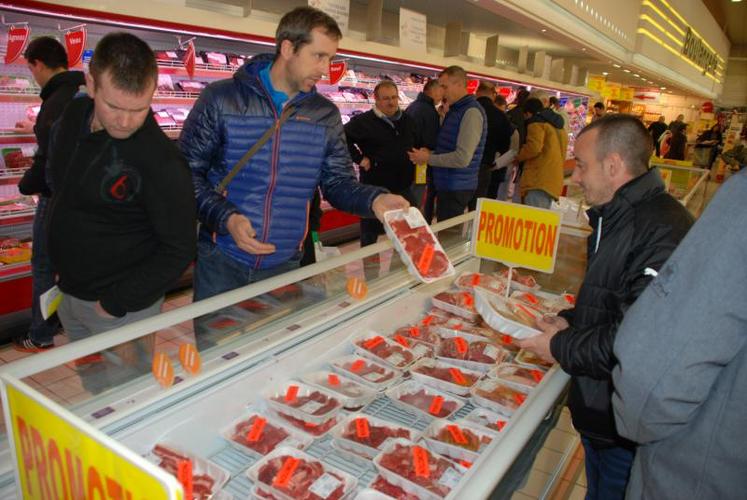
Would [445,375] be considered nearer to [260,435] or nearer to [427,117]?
[260,435]

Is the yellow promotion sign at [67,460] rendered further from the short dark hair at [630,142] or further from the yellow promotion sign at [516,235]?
the yellow promotion sign at [516,235]

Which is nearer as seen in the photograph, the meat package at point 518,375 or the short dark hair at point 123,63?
the short dark hair at point 123,63

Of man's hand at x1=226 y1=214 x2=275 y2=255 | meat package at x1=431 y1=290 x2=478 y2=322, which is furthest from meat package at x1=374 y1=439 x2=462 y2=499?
meat package at x1=431 y1=290 x2=478 y2=322

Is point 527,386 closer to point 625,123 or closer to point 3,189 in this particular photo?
point 625,123

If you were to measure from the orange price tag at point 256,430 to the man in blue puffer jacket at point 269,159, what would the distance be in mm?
652

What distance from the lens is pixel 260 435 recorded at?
1.89 m

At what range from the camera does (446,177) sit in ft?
Answer: 18.1

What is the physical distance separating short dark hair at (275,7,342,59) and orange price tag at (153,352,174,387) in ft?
4.29

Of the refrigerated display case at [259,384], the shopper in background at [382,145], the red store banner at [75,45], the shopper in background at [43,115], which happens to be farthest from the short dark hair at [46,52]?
the refrigerated display case at [259,384]

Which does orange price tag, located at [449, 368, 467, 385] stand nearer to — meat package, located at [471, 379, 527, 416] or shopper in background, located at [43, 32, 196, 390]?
meat package, located at [471, 379, 527, 416]

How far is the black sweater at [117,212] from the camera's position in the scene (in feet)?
6.25

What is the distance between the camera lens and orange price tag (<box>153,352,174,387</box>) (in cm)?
172

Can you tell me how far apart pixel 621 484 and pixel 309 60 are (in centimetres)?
209

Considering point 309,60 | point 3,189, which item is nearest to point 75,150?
point 309,60
